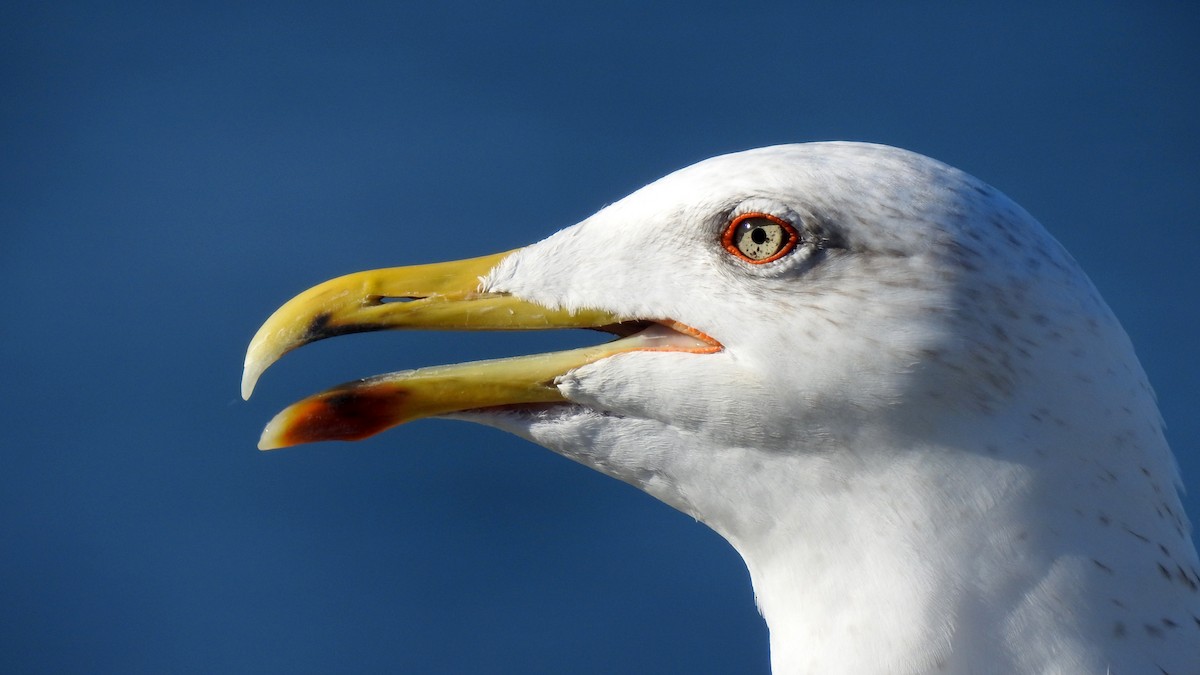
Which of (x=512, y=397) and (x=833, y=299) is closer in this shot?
(x=833, y=299)

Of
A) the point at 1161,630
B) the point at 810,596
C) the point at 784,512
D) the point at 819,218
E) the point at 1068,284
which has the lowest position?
the point at 1161,630

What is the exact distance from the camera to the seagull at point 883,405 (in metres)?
1.41

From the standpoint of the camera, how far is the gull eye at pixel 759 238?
4.75 feet

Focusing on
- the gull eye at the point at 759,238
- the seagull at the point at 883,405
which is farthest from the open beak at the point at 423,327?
the gull eye at the point at 759,238

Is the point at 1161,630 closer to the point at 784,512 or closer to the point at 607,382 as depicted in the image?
Result: the point at 784,512

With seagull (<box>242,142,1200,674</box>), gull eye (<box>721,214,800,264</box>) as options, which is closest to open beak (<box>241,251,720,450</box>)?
seagull (<box>242,142,1200,674</box>)

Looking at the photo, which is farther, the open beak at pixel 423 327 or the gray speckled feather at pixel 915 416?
the open beak at pixel 423 327

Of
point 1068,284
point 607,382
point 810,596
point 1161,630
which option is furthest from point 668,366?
point 1161,630

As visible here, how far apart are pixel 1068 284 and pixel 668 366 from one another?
1.48 feet

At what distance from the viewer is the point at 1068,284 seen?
4.83 ft

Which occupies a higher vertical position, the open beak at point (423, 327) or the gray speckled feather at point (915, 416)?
the open beak at point (423, 327)

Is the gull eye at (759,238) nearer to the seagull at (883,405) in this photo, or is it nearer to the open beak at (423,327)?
the seagull at (883,405)

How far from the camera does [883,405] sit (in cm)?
141

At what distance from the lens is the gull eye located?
4.75ft
